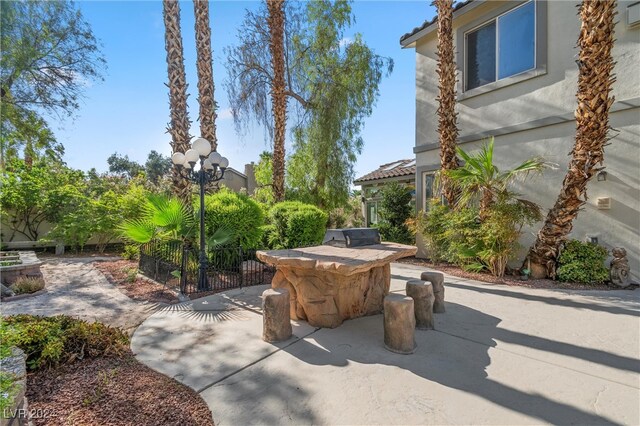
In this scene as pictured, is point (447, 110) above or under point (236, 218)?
above

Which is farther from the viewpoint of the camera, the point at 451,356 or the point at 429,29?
the point at 429,29

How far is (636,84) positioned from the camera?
Answer: 5.80 metres

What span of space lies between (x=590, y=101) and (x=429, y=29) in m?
5.08

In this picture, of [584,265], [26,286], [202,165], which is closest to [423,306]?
[584,265]

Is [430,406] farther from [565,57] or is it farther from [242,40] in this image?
[242,40]

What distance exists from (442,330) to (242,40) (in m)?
11.9

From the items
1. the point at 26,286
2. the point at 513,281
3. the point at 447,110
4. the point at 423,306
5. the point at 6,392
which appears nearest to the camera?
the point at 6,392

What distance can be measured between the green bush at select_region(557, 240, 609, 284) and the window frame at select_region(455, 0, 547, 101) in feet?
13.5

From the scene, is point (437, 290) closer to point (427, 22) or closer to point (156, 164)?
→ point (427, 22)

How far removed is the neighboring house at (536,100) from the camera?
589 centimetres

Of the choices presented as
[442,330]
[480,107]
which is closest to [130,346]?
[442,330]

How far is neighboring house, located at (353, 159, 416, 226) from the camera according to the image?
12.3 m

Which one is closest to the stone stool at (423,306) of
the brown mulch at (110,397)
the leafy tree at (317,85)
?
the brown mulch at (110,397)

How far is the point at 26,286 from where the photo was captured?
555 centimetres
